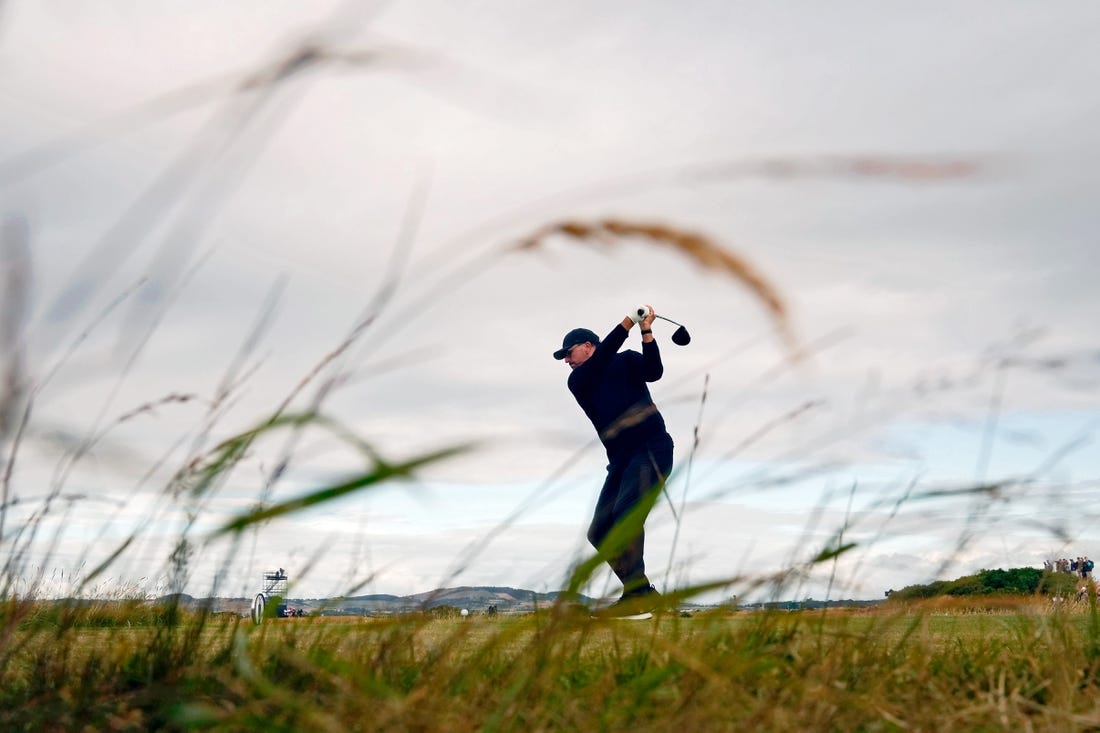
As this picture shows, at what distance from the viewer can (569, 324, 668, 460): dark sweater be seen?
682cm

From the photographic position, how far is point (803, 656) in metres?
2.43

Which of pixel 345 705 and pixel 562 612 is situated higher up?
pixel 562 612

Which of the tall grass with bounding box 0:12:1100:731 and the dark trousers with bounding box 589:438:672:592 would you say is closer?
the tall grass with bounding box 0:12:1100:731

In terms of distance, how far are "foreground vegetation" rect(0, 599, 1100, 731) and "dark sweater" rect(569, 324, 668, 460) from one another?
163 inches

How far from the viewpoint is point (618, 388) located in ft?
23.8

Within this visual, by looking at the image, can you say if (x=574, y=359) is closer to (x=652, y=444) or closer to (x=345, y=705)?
(x=652, y=444)

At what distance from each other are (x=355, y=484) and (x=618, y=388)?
20.2ft

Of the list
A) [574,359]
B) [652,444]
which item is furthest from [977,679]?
[574,359]

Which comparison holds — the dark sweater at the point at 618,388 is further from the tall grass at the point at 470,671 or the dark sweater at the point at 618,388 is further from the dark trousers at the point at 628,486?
the tall grass at the point at 470,671

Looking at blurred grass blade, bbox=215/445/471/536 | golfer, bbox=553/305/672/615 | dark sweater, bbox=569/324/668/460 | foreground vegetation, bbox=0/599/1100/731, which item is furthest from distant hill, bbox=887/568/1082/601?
dark sweater, bbox=569/324/668/460

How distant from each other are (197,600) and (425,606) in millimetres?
691

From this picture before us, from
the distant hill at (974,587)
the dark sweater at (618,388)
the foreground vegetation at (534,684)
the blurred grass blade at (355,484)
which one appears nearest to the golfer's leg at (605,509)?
the dark sweater at (618,388)

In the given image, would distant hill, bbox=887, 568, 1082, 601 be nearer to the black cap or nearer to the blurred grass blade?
the blurred grass blade

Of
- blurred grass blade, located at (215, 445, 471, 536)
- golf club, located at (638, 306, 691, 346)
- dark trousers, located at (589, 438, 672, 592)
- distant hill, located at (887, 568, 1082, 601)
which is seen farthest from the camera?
dark trousers, located at (589, 438, 672, 592)
